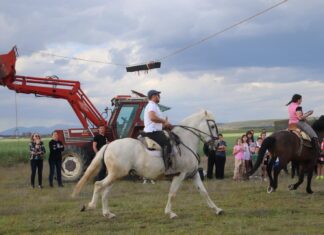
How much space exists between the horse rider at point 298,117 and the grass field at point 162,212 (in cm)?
145

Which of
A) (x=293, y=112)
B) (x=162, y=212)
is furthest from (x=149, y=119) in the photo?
(x=293, y=112)

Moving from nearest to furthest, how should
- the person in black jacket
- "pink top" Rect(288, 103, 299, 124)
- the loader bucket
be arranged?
"pink top" Rect(288, 103, 299, 124)
the person in black jacket
the loader bucket

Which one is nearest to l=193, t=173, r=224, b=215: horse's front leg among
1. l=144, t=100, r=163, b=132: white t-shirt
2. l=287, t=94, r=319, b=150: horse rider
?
l=144, t=100, r=163, b=132: white t-shirt

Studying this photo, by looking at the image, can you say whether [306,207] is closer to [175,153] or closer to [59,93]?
[175,153]

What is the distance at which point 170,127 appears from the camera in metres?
11.0

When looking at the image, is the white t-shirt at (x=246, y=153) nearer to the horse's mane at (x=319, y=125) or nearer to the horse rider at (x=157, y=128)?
the horse's mane at (x=319, y=125)

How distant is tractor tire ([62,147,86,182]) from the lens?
65.8 ft

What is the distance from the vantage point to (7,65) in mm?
20438

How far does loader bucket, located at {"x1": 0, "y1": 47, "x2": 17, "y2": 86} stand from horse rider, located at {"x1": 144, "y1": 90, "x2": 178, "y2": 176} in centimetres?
1102

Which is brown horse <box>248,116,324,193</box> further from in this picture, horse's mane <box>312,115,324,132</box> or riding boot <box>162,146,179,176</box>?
riding boot <box>162,146,179,176</box>

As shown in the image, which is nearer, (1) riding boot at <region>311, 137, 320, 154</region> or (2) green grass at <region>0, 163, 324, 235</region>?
(2) green grass at <region>0, 163, 324, 235</region>

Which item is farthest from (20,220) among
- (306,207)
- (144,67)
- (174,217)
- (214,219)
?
(144,67)

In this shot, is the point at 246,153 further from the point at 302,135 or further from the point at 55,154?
the point at 55,154

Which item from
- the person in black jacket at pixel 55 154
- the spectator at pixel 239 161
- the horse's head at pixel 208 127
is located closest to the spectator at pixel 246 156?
the spectator at pixel 239 161
